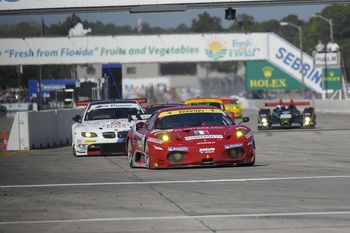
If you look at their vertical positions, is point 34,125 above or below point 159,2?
below

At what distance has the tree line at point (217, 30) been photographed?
254 feet

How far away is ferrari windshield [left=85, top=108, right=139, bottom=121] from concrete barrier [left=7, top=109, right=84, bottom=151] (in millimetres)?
3628

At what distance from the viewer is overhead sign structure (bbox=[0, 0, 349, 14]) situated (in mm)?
31406

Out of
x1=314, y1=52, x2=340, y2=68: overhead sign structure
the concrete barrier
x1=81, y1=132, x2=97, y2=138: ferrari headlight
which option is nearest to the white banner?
x1=314, y1=52, x2=340, y2=68: overhead sign structure

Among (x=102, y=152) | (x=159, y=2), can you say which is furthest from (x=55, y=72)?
(x=102, y=152)

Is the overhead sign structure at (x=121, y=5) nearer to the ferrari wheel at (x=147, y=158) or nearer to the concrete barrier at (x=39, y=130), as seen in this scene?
the concrete barrier at (x=39, y=130)

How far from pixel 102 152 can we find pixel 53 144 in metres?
7.58

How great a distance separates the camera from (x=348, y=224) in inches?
352

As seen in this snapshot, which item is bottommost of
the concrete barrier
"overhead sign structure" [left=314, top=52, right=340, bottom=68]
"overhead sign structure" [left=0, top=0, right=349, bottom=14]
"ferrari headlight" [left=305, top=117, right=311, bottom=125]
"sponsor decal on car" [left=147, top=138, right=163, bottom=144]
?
"ferrari headlight" [left=305, top=117, right=311, bottom=125]

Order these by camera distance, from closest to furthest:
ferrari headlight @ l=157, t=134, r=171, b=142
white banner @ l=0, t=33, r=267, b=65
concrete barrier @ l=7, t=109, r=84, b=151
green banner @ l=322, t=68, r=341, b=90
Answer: ferrari headlight @ l=157, t=134, r=171, b=142 → concrete barrier @ l=7, t=109, r=84, b=151 → white banner @ l=0, t=33, r=267, b=65 → green banner @ l=322, t=68, r=341, b=90

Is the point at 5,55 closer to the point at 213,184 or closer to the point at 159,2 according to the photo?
the point at 159,2

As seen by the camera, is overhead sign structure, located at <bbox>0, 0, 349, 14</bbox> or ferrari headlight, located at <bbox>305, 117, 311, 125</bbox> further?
ferrari headlight, located at <bbox>305, 117, 311, 125</bbox>

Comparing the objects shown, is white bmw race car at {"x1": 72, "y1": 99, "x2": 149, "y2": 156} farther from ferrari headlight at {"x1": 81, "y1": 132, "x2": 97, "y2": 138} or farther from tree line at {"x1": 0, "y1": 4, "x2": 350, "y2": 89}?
tree line at {"x1": 0, "y1": 4, "x2": 350, "y2": 89}

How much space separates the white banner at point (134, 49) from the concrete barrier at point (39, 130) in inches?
1713
